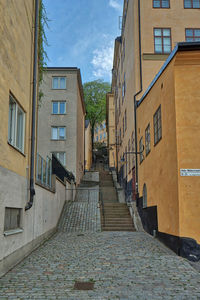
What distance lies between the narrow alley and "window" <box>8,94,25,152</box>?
3283 mm

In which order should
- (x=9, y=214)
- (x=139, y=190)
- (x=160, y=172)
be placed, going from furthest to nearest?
(x=139, y=190) < (x=160, y=172) < (x=9, y=214)

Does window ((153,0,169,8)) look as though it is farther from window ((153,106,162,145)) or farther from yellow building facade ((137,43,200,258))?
yellow building facade ((137,43,200,258))

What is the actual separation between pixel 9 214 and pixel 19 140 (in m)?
2.36

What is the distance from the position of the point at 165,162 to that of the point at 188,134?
5.72 feet

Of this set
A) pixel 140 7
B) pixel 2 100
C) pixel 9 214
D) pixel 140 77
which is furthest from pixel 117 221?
pixel 140 7

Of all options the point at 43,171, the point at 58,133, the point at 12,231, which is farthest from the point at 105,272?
the point at 58,133

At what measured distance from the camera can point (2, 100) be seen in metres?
7.70

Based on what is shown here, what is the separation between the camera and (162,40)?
20.5 meters

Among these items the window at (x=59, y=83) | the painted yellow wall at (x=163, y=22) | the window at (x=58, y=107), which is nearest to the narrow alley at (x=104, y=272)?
the painted yellow wall at (x=163, y=22)

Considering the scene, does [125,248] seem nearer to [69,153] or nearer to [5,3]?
[5,3]

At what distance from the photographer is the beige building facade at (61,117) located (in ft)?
92.3

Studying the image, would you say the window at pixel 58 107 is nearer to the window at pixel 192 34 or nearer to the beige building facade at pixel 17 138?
the window at pixel 192 34

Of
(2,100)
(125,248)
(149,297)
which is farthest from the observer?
(125,248)

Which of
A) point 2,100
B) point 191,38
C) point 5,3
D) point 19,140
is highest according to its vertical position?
point 191,38
